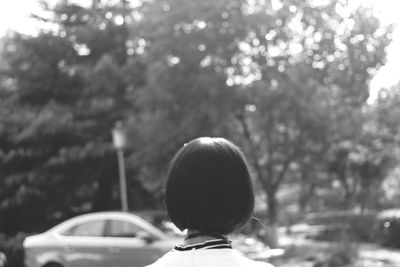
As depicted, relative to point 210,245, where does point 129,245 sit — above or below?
below

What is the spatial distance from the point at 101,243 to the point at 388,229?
964 cm

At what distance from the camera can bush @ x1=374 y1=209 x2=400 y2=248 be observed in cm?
1694

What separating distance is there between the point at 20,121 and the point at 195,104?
721cm

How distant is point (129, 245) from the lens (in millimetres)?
10445

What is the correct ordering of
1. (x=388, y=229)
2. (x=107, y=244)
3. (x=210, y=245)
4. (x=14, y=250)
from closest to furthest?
1. (x=210, y=245)
2. (x=107, y=244)
3. (x=14, y=250)
4. (x=388, y=229)

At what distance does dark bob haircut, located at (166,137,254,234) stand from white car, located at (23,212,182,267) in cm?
829

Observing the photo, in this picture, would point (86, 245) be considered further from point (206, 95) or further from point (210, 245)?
point (210, 245)

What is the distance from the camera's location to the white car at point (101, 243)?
10234 millimetres

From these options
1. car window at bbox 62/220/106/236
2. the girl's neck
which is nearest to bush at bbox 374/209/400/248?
car window at bbox 62/220/106/236

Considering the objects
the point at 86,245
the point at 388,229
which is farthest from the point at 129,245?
the point at 388,229

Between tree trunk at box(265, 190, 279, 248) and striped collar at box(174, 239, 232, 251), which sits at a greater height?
striped collar at box(174, 239, 232, 251)

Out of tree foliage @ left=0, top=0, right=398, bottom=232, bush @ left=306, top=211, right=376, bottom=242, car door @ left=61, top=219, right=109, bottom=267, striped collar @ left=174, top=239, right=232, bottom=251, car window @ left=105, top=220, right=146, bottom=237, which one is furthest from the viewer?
A: bush @ left=306, top=211, right=376, bottom=242

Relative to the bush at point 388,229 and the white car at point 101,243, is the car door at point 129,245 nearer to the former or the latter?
the white car at point 101,243

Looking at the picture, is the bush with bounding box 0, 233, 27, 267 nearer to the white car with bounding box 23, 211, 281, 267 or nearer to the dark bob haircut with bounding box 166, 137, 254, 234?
the white car with bounding box 23, 211, 281, 267
